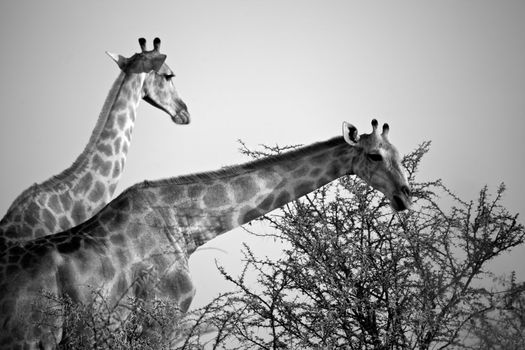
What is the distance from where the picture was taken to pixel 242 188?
5.58m

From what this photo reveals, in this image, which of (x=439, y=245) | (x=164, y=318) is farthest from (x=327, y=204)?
(x=164, y=318)

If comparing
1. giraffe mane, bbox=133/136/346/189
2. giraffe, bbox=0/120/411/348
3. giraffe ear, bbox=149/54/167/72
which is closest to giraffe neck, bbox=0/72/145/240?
giraffe ear, bbox=149/54/167/72

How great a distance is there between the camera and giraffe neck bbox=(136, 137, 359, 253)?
5.43m

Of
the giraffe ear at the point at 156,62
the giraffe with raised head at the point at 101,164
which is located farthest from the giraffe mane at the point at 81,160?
the giraffe ear at the point at 156,62

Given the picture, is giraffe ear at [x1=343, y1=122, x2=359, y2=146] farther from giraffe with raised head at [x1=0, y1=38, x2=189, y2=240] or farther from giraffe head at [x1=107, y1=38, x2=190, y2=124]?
giraffe head at [x1=107, y1=38, x2=190, y2=124]

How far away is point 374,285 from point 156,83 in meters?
6.38

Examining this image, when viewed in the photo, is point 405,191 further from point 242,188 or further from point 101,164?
point 101,164

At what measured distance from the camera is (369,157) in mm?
5543

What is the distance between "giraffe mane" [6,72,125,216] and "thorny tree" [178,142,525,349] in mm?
3390

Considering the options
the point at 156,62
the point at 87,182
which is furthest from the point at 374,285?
the point at 156,62

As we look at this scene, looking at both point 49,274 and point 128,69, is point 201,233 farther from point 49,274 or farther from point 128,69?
A: point 128,69

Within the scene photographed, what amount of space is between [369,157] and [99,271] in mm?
2692

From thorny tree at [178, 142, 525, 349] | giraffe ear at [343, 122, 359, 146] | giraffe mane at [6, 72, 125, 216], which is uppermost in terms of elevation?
giraffe mane at [6, 72, 125, 216]

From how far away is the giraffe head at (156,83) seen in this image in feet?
28.9
